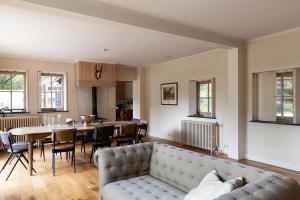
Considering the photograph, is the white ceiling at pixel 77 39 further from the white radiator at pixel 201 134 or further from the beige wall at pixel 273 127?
the white radiator at pixel 201 134

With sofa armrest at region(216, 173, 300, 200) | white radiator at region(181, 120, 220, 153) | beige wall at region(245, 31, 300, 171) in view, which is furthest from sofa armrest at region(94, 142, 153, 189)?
white radiator at region(181, 120, 220, 153)

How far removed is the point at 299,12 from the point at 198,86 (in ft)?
10.8

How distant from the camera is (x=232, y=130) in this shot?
4.69m

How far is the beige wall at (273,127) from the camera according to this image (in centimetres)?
389

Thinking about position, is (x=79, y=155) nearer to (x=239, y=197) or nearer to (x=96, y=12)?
(x=96, y=12)

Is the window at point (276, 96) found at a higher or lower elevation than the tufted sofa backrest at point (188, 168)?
higher

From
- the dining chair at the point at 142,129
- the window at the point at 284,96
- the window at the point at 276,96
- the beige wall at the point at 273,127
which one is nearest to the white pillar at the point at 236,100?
the beige wall at the point at 273,127

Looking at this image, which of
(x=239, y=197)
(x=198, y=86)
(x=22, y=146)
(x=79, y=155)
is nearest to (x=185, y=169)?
(x=239, y=197)

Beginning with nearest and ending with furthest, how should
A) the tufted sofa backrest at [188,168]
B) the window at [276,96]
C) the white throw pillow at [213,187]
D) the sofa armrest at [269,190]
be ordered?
1. the sofa armrest at [269,190]
2. the white throw pillow at [213,187]
3. the tufted sofa backrest at [188,168]
4. the window at [276,96]

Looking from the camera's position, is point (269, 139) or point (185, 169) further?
point (269, 139)

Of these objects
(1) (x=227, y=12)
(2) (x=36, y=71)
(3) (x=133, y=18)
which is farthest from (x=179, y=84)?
(2) (x=36, y=71)

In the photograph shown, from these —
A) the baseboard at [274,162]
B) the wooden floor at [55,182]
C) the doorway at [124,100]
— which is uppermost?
the doorway at [124,100]

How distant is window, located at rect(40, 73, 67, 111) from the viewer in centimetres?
645

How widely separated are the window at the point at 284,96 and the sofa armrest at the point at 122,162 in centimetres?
311
